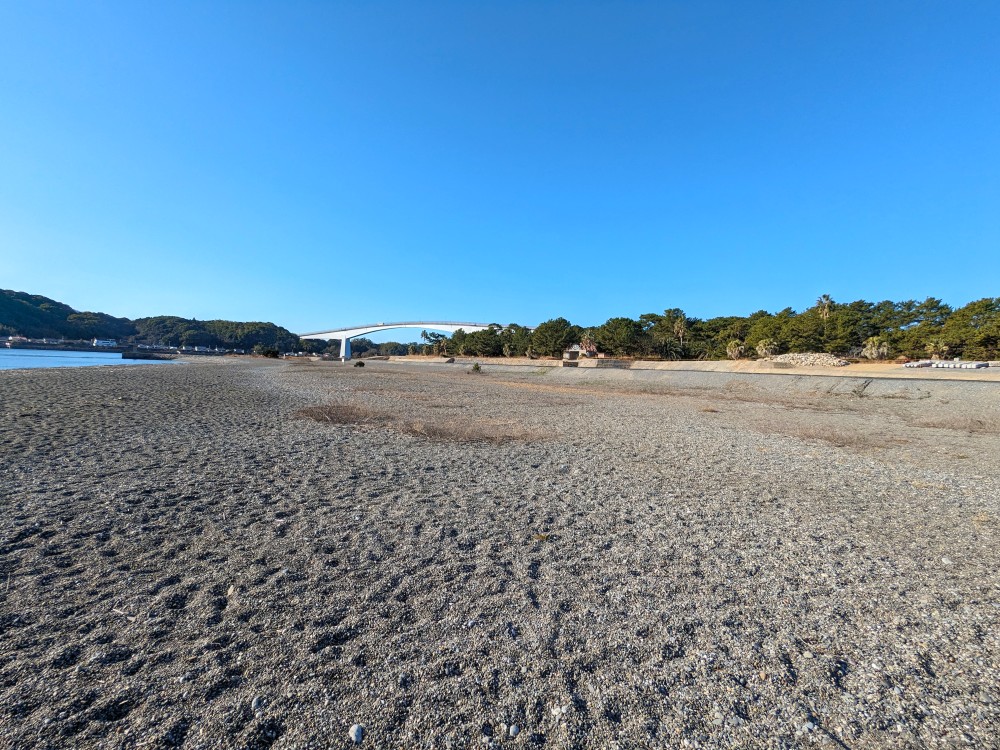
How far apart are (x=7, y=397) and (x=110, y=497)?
39.8 ft

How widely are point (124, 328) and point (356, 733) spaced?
618ft

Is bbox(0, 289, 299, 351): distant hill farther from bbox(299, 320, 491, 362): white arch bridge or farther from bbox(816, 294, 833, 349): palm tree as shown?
bbox(816, 294, 833, 349): palm tree

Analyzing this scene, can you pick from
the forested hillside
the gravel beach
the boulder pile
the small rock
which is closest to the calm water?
the gravel beach

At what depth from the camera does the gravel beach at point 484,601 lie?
202 centimetres

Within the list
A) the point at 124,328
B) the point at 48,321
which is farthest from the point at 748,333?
the point at 124,328

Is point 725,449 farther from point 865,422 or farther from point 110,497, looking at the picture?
point 110,497

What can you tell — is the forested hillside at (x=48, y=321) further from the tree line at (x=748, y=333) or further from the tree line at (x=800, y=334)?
the tree line at (x=800, y=334)

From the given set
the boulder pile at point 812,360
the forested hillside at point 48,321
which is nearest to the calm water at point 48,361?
the forested hillside at point 48,321

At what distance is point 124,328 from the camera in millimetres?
140000

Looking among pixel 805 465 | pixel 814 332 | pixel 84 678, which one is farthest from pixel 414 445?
pixel 814 332

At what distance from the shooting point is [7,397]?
11.9 meters

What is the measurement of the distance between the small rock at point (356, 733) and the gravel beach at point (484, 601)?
4 cm

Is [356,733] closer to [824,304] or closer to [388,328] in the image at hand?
[824,304]

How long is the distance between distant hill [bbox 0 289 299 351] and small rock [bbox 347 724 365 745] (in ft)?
511
